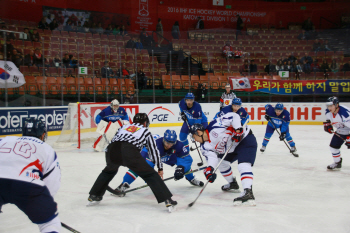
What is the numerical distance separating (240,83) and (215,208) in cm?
1015

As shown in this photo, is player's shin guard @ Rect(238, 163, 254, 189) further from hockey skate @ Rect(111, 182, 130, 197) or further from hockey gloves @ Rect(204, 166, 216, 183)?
hockey skate @ Rect(111, 182, 130, 197)

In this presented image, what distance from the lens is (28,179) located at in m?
1.88

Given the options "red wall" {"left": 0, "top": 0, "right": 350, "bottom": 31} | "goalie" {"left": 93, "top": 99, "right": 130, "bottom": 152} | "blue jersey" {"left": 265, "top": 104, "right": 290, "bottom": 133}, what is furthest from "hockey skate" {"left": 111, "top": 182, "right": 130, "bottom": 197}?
"red wall" {"left": 0, "top": 0, "right": 350, "bottom": 31}

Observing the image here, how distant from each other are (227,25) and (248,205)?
1631cm

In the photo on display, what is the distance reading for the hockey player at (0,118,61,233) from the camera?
1.87 meters

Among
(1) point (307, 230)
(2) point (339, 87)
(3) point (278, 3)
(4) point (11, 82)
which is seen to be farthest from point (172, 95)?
(3) point (278, 3)

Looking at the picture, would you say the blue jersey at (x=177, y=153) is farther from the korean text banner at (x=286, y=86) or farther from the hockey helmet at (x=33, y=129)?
the korean text banner at (x=286, y=86)

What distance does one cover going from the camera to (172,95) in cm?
1223

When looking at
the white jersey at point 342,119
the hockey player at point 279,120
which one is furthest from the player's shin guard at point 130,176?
the hockey player at point 279,120

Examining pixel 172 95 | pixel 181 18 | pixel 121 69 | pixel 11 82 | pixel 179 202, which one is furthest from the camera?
pixel 181 18

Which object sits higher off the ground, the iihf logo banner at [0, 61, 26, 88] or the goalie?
the iihf logo banner at [0, 61, 26, 88]

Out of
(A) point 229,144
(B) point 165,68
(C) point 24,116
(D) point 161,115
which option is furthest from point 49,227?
(B) point 165,68

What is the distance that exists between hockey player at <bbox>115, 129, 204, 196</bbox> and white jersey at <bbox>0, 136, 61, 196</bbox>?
1.79 meters

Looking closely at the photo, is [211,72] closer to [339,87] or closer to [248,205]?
[339,87]
